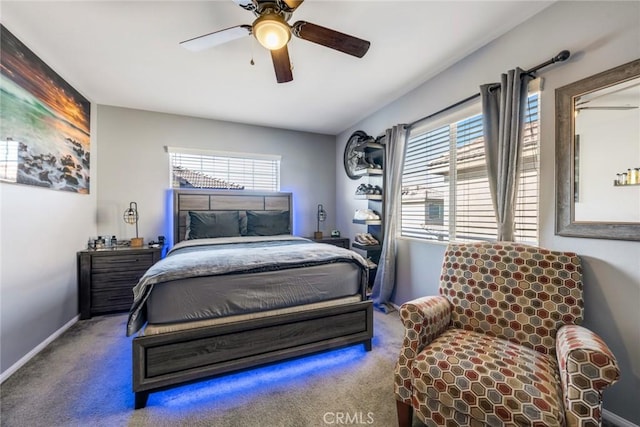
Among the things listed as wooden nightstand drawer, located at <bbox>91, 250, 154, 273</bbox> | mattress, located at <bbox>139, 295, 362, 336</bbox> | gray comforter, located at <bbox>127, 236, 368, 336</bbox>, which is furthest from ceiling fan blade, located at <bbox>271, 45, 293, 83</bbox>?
wooden nightstand drawer, located at <bbox>91, 250, 154, 273</bbox>

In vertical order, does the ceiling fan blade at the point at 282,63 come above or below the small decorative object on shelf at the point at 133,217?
above

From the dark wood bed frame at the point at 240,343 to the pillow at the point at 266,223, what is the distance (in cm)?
188

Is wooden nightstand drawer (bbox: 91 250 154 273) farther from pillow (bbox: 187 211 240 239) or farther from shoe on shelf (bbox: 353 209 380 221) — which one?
shoe on shelf (bbox: 353 209 380 221)

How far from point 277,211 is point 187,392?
2648 mm

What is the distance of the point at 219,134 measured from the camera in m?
3.97

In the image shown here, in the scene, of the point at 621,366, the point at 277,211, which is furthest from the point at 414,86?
the point at 621,366

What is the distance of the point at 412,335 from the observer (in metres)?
1.44

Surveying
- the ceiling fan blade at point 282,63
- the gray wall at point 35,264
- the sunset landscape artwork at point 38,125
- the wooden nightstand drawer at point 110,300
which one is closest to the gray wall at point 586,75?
the ceiling fan blade at point 282,63

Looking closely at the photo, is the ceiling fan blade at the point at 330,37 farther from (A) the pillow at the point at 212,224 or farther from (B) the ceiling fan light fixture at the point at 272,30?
(A) the pillow at the point at 212,224

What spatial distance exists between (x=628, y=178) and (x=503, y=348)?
1.15m

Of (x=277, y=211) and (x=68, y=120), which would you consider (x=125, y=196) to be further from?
(x=277, y=211)

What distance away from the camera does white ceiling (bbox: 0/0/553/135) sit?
5.98 ft

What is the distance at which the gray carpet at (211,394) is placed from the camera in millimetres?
1545

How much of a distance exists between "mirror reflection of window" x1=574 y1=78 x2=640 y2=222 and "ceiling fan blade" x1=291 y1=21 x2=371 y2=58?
4.61 ft
